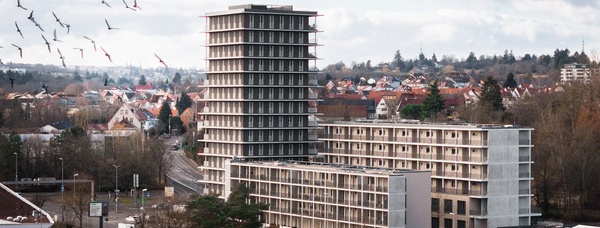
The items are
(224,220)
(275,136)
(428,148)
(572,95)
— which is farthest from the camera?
(572,95)

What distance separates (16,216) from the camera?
294 feet

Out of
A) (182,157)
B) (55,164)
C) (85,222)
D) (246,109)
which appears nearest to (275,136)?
(246,109)

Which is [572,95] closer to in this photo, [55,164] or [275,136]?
[275,136]

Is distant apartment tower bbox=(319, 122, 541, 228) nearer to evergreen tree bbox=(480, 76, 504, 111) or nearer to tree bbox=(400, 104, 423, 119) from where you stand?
evergreen tree bbox=(480, 76, 504, 111)

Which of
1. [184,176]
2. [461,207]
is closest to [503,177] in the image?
[461,207]

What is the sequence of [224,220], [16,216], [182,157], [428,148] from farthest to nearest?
[182,157]
[428,148]
[16,216]
[224,220]

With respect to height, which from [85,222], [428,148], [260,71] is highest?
[260,71]

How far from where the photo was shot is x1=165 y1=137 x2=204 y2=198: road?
12075 cm

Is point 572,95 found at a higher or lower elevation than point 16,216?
higher

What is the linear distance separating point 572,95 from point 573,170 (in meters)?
23.5

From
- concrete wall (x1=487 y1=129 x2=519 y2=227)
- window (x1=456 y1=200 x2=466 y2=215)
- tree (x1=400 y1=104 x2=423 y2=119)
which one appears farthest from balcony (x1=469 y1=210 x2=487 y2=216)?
tree (x1=400 y1=104 x2=423 y2=119)

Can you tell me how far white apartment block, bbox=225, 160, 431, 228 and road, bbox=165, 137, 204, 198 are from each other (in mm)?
23295

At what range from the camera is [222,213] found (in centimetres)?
7925

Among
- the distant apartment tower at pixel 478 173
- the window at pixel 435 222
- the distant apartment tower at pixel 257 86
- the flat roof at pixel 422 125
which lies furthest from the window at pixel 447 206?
the distant apartment tower at pixel 257 86
